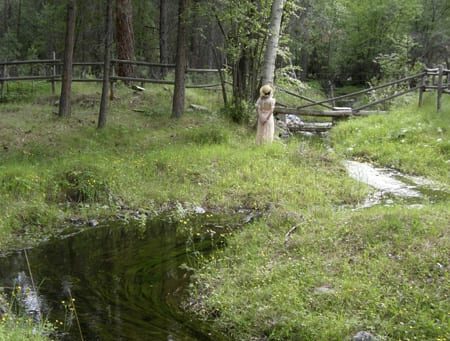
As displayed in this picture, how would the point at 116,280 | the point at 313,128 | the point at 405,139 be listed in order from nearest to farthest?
the point at 116,280, the point at 405,139, the point at 313,128

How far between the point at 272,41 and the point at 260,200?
20.1 ft

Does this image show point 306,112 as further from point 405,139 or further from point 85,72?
point 85,72

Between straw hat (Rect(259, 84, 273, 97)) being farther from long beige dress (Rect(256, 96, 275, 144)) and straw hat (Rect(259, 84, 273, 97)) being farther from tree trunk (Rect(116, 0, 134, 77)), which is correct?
tree trunk (Rect(116, 0, 134, 77))

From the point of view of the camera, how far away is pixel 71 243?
9.03m

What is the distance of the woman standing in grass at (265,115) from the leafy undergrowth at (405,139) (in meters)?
2.20

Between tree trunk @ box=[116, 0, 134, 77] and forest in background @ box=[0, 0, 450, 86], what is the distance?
35mm

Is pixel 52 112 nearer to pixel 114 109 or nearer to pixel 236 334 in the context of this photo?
A: pixel 114 109

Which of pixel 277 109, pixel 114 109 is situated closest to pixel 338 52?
pixel 277 109

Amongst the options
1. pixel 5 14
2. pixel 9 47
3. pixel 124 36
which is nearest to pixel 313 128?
pixel 124 36

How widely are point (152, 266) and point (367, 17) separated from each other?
31.6m

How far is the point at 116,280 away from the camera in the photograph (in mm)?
7543

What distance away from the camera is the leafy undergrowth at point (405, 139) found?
13170 millimetres

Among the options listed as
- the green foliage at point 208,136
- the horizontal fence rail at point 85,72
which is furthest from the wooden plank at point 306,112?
the green foliage at point 208,136

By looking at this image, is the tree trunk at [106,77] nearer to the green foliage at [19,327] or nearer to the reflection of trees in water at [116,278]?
the reflection of trees in water at [116,278]
